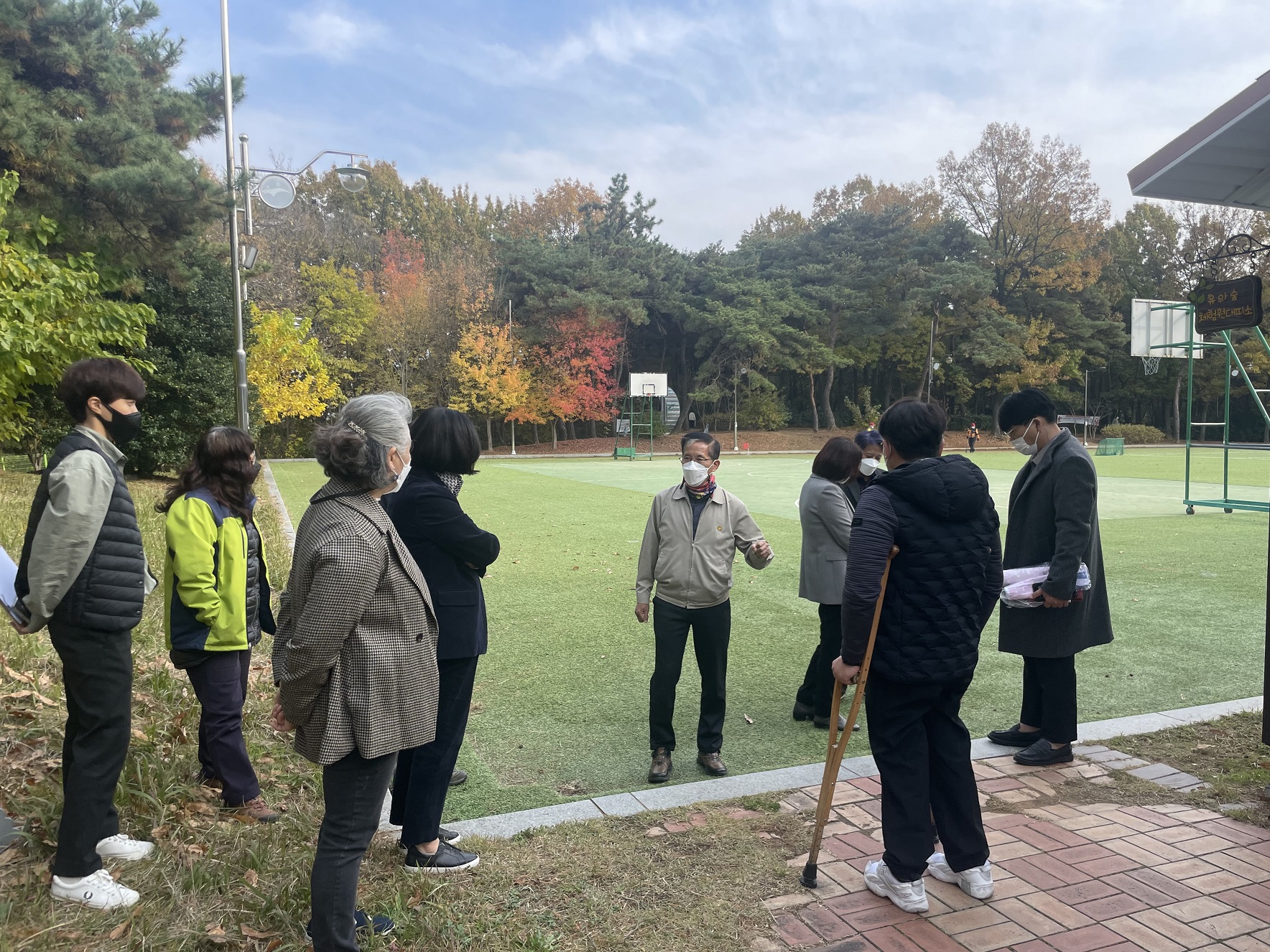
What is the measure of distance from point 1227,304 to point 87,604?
17.8 ft

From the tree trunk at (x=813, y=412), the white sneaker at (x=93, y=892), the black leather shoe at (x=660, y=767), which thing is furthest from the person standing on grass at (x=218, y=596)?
the tree trunk at (x=813, y=412)

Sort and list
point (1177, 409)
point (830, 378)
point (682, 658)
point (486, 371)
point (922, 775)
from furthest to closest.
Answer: point (1177, 409), point (830, 378), point (486, 371), point (682, 658), point (922, 775)

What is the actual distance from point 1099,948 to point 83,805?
10.7 feet

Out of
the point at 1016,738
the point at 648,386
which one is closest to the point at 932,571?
the point at 1016,738

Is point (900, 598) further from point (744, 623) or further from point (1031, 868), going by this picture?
point (744, 623)

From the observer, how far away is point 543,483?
22016 mm

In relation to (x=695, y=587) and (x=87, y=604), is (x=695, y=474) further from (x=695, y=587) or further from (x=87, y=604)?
(x=87, y=604)

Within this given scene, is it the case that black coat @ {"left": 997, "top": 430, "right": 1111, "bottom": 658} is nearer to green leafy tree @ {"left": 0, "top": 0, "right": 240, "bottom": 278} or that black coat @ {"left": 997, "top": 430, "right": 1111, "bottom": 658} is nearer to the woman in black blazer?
the woman in black blazer

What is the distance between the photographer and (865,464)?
4.98 m

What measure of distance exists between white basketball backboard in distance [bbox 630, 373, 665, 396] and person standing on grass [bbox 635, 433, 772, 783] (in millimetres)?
36197

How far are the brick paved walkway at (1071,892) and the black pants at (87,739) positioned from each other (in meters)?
2.21

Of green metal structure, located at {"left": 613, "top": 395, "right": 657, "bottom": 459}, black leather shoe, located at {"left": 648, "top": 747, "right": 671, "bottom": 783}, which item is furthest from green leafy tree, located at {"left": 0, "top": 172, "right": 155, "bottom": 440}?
green metal structure, located at {"left": 613, "top": 395, "right": 657, "bottom": 459}

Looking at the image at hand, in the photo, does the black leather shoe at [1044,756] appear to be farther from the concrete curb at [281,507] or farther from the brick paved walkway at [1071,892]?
the concrete curb at [281,507]

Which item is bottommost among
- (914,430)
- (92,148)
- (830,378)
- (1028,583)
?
(1028,583)
